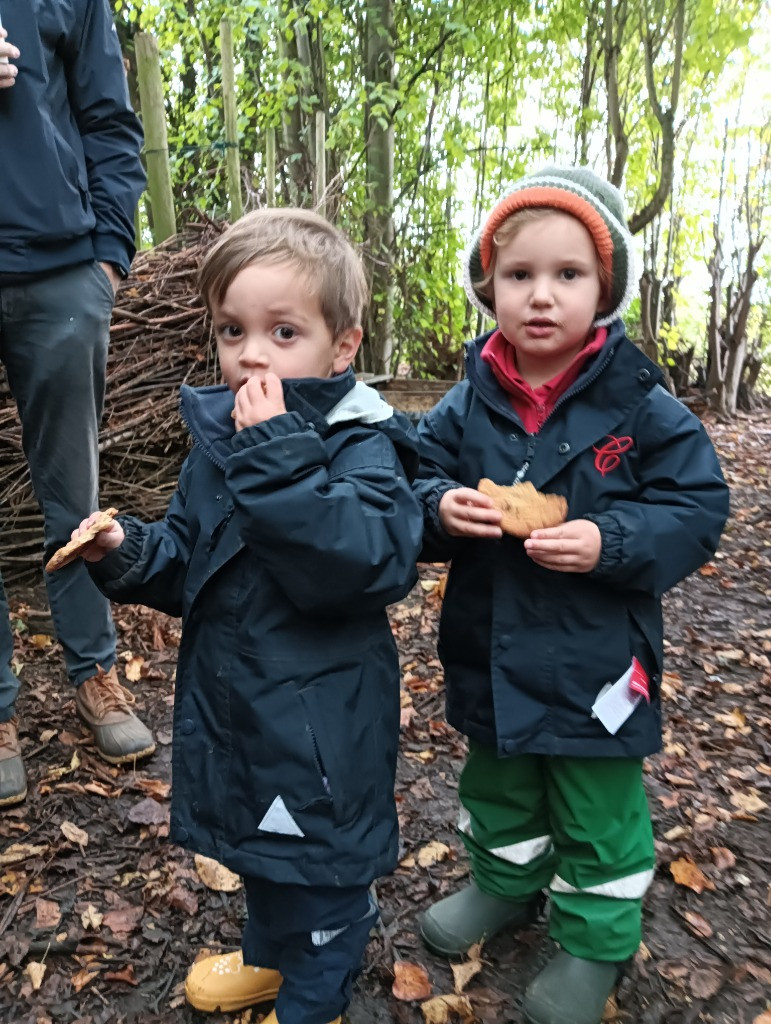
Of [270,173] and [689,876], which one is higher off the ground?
[270,173]

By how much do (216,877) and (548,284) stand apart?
6.07 ft

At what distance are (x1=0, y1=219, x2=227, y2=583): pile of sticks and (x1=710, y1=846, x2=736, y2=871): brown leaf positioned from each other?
3203mm

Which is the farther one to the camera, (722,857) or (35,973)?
(722,857)

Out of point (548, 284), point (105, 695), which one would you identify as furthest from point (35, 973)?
point (548, 284)

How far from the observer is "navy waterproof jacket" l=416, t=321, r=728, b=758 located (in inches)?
61.7

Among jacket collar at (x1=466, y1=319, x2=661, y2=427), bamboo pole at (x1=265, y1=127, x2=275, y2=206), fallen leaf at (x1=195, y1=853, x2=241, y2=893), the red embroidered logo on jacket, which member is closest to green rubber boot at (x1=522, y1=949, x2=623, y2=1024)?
fallen leaf at (x1=195, y1=853, x2=241, y2=893)

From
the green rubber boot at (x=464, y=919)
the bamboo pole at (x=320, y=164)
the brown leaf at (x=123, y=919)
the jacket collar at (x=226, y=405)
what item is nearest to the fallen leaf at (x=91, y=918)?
the brown leaf at (x=123, y=919)

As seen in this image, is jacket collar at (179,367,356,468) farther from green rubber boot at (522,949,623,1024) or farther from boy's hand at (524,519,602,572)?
green rubber boot at (522,949,623,1024)

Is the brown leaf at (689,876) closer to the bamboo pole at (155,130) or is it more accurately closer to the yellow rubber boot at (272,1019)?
the yellow rubber boot at (272,1019)

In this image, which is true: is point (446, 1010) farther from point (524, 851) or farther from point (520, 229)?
point (520, 229)

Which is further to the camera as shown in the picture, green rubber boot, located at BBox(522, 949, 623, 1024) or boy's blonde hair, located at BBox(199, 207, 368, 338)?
green rubber boot, located at BBox(522, 949, 623, 1024)

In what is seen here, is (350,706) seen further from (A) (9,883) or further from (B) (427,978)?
(A) (9,883)

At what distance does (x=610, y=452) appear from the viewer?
5.33 ft

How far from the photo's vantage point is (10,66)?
2.24m
